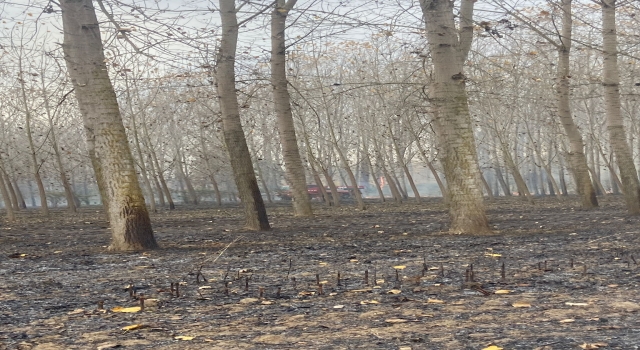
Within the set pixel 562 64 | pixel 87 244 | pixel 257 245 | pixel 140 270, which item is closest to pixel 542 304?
pixel 140 270

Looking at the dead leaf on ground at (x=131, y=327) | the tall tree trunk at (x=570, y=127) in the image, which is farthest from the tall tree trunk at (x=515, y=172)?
the dead leaf on ground at (x=131, y=327)

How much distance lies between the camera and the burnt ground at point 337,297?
14.0 ft

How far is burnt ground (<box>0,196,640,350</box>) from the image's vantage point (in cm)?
428

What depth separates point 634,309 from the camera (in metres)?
4.82

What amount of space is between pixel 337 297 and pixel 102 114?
17.7 ft

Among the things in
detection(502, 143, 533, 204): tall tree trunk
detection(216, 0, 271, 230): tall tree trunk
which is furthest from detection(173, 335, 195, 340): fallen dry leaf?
detection(502, 143, 533, 204): tall tree trunk

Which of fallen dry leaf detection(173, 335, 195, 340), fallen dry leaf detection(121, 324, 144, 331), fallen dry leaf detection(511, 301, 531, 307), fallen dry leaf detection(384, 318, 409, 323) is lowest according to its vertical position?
fallen dry leaf detection(511, 301, 531, 307)

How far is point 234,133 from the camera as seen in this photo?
531 inches

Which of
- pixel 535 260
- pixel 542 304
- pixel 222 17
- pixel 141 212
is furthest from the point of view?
pixel 222 17

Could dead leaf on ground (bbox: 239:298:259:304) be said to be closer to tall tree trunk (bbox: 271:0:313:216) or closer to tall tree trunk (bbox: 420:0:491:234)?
tall tree trunk (bbox: 420:0:491:234)

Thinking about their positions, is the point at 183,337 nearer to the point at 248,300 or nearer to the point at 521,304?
the point at 248,300

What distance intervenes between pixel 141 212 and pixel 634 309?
6.97 m

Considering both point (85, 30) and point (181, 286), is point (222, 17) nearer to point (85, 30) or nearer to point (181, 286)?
point (85, 30)

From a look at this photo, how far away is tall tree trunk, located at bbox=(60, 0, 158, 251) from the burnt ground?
593 millimetres
